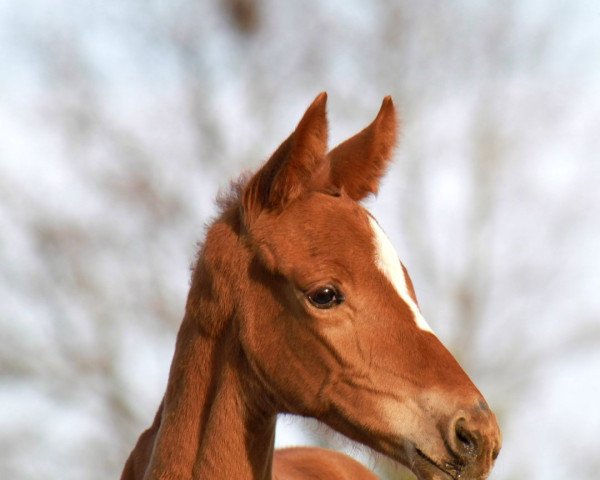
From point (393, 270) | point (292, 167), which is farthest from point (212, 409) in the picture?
point (292, 167)

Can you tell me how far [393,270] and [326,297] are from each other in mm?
268

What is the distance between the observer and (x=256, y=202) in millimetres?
3662

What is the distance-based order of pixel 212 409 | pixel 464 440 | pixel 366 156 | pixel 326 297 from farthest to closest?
pixel 366 156
pixel 212 409
pixel 326 297
pixel 464 440

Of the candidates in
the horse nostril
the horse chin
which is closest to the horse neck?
the horse chin

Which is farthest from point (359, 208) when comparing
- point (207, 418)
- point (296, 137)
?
point (207, 418)

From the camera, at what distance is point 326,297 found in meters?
3.39

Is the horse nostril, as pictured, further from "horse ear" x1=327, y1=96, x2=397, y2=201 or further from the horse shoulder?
the horse shoulder

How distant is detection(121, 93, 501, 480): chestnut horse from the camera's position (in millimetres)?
3205

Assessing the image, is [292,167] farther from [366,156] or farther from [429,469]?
[429,469]

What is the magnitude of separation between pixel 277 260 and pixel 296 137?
1.50 feet

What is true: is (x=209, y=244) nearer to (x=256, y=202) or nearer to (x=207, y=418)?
(x=256, y=202)

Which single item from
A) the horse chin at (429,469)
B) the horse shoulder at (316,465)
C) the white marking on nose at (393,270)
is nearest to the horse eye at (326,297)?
the white marking on nose at (393,270)

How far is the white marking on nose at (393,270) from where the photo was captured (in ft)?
11.1

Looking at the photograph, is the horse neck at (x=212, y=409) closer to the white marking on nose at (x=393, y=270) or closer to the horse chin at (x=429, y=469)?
the white marking on nose at (x=393, y=270)
